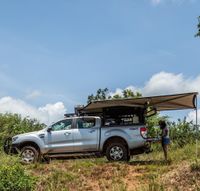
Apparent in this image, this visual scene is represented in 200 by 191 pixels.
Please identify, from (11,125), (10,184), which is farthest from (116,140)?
(11,125)

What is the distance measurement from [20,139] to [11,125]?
14.7 meters

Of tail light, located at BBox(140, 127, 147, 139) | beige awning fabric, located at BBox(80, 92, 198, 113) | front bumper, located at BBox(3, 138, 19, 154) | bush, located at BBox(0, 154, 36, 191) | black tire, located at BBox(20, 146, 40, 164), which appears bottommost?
bush, located at BBox(0, 154, 36, 191)

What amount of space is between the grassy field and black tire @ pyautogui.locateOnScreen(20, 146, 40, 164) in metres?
1.91

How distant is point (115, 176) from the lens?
14930 millimetres

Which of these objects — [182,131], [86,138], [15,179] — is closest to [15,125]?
[182,131]

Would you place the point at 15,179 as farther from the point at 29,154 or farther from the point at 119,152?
the point at 119,152

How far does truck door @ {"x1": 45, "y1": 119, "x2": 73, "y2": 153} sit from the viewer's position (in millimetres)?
18094

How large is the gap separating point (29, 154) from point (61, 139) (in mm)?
1266

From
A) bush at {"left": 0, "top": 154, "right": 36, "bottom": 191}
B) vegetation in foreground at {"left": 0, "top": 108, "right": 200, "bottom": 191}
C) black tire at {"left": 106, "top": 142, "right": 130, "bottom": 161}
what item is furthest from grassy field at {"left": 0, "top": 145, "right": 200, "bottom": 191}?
black tire at {"left": 106, "top": 142, "right": 130, "bottom": 161}

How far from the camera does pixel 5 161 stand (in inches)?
602

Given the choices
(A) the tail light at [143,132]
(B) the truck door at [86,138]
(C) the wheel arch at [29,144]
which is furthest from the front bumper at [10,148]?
(A) the tail light at [143,132]

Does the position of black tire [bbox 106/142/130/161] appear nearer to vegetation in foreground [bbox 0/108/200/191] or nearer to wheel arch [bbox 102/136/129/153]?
wheel arch [bbox 102/136/129/153]

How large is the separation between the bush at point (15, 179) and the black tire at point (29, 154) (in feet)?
14.0

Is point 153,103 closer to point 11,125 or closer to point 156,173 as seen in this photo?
point 156,173
